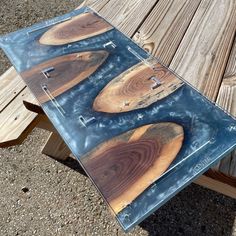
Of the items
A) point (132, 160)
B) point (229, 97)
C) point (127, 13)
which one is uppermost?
point (127, 13)

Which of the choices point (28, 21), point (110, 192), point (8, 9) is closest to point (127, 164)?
point (110, 192)

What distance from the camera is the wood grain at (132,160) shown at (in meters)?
0.88

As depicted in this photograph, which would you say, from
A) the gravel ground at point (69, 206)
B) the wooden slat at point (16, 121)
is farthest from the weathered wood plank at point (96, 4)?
the gravel ground at point (69, 206)

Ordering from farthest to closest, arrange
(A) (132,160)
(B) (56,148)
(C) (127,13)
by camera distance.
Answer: (B) (56,148) < (C) (127,13) < (A) (132,160)

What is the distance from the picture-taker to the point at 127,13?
159 cm

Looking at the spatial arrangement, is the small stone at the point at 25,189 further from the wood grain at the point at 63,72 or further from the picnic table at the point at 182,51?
the wood grain at the point at 63,72

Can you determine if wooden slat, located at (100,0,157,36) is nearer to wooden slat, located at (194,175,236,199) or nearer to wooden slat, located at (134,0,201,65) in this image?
wooden slat, located at (134,0,201,65)

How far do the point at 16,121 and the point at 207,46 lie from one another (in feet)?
2.46

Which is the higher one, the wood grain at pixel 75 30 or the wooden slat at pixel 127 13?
the wood grain at pixel 75 30

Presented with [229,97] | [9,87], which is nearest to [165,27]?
[229,97]

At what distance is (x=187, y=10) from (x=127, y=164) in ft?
2.94

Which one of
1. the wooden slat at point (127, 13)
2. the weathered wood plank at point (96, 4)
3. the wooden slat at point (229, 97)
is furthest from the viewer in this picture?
the weathered wood plank at point (96, 4)

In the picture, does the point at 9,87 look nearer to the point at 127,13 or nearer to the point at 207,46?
the point at 127,13

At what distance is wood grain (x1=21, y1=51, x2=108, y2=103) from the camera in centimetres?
117
